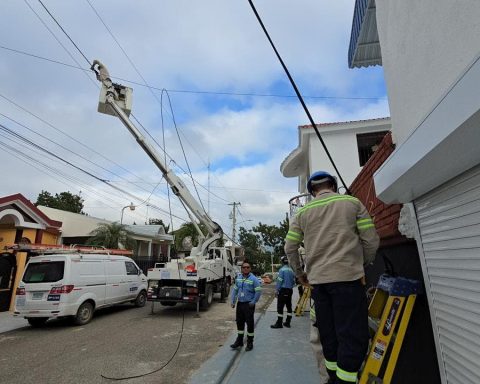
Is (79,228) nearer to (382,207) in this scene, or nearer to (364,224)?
(382,207)

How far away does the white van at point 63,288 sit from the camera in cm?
912

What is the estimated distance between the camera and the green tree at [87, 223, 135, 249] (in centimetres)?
2106

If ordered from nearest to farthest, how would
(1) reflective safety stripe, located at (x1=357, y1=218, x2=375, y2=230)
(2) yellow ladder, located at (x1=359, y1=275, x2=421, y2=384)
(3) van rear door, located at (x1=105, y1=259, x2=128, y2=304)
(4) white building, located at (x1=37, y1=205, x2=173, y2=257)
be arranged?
(2) yellow ladder, located at (x1=359, y1=275, x2=421, y2=384)
(1) reflective safety stripe, located at (x1=357, y1=218, x2=375, y2=230)
(3) van rear door, located at (x1=105, y1=259, x2=128, y2=304)
(4) white building, located at (x1=37, y1=205, x2=173, y2=257)

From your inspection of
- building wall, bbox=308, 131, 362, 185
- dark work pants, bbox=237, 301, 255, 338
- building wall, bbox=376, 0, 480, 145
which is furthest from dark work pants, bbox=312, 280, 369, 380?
building wall, bbox=308, 131, 362, 185

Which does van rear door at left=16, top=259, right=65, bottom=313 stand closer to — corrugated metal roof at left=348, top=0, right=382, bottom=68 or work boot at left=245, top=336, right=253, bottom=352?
work boot at left=245, top=336, right=253, bottom=352

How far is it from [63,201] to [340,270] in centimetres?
5259

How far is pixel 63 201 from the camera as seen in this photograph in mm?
48688

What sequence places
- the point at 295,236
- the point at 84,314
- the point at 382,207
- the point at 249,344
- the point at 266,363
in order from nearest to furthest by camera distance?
the point at 295,236 < the point at 382,207 < the point at 266,363 < the point at 249,344 < the point at 84,314

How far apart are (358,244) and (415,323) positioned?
112 cm

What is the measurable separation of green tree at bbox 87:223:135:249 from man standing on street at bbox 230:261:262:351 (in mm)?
16068

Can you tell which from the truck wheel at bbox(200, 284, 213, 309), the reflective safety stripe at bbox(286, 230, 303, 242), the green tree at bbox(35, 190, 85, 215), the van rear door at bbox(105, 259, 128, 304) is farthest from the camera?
the green tree at bbox(35, 190, 85, 215)

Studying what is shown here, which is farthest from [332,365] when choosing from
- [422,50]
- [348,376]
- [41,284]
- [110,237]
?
[110,237]

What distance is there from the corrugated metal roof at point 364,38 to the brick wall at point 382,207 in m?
2.61

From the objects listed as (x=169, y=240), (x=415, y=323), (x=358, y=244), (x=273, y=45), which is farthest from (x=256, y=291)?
(x=169, y=240)
